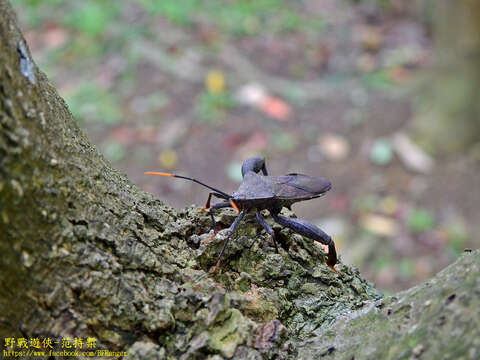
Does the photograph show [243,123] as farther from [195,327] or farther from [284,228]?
[195,327]

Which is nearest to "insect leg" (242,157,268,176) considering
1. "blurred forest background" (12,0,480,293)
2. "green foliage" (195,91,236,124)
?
"blurred forest background" (12,0,480,293)

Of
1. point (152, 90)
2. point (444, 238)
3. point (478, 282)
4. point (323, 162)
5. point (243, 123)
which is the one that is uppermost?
point (152, 90)

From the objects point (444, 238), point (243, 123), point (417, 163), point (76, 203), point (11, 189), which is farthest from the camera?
point (243, 123)

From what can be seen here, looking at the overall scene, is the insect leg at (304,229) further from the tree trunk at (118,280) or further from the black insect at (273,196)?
the tree trunk at (118,280)

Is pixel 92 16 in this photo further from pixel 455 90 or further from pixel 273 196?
pixel 273 196

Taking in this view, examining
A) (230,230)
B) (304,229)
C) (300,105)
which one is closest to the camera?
(230,230)

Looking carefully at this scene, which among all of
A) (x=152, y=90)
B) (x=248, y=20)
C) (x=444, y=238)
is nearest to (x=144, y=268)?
(x=444, y=238)

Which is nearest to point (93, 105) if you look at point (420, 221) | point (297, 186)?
point (420, 221)

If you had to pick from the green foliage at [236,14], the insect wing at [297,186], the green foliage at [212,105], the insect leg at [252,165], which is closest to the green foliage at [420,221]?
the green foliage at [212,105]
